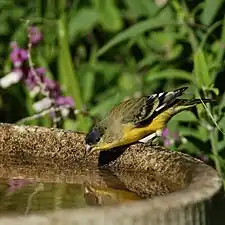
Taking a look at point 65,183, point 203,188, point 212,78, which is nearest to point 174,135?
point 212,78

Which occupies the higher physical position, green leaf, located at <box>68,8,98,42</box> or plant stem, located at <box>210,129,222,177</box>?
green leaf, located at <box>68,8,98,42</box>

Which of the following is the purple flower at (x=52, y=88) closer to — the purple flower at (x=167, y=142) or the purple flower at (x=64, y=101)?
the purple flower at (x=64, y=101)

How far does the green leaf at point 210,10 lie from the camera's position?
10.4 ft

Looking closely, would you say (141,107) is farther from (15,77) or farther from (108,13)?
(108,13)

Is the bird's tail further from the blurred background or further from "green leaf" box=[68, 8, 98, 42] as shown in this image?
"green leaf" box=[68, 8, 98, 42]

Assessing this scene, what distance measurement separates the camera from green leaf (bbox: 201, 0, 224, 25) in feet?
10.4

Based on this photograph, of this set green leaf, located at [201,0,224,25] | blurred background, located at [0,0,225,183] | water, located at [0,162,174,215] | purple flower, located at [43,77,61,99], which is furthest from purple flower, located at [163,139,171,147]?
water, located at [0,162,174,215]

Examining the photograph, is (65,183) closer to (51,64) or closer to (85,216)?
(85,216)

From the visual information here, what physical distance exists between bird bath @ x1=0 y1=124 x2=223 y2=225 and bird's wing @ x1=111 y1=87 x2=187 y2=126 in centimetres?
48

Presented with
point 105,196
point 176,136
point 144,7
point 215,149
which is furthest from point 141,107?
point 144,7

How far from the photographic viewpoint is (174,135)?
310 centimetres

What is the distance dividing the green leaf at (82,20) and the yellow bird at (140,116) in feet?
4.46

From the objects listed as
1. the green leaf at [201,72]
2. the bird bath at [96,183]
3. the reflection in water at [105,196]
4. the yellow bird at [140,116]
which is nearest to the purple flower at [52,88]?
the yellow bird at [140,116]

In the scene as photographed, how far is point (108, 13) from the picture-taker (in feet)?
13.5
